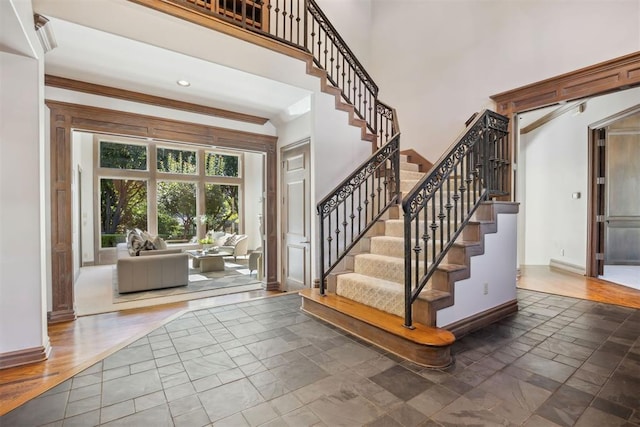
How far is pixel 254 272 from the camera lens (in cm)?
668

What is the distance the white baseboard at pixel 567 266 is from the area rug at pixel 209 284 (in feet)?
18.9

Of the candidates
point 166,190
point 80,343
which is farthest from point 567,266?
point 166,190

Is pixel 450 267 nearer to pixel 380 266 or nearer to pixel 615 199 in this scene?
pixel 380 266

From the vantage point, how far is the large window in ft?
27.2

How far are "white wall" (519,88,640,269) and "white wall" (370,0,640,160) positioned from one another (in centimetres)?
161

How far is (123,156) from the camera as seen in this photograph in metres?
8.41

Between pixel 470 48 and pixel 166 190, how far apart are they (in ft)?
27.1

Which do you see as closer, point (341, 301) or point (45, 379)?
point (45, 379)

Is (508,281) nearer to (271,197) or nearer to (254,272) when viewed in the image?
(271,197)

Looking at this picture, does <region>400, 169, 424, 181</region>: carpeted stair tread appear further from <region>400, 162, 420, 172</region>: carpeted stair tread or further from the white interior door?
the white interior door

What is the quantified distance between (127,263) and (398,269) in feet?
14.3

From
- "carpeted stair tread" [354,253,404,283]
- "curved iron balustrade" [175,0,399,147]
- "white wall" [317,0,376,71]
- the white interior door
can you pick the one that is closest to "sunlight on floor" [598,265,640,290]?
"carpeted stair tread" [354,253,404,283]

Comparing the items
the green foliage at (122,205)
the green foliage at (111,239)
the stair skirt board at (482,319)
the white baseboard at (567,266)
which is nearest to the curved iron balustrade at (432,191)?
the stair skirt board at (482,319)

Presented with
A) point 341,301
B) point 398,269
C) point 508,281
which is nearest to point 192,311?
point 341,301
